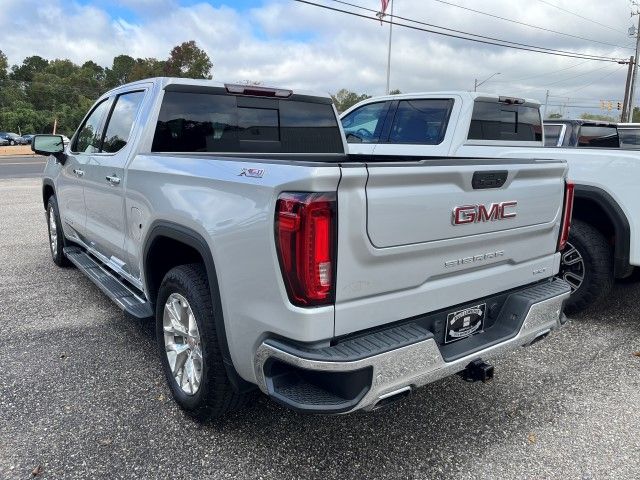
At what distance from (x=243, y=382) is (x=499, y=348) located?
1283mm

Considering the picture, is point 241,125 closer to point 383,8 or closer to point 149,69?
point 383,8

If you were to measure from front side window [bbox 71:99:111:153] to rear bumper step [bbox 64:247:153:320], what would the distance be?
39.8 inches

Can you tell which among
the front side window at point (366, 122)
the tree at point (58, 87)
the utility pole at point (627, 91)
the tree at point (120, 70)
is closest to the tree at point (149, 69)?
the tree at point (58, 87)

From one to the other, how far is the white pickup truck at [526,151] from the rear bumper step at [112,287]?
6.38 feet

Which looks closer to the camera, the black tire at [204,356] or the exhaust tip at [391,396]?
the exhaust tip at [391,396]

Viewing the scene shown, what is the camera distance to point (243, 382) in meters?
2.60

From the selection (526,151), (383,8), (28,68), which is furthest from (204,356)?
(28,68)

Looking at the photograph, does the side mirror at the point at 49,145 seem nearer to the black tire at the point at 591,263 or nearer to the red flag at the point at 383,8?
the black tire at the point at 591,263

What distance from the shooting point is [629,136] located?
8445 millimetres

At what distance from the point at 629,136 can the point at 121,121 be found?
7730 millimetres

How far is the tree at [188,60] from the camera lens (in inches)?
2957

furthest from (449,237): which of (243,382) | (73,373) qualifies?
(73,373)

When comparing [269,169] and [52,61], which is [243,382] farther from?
[52,61]

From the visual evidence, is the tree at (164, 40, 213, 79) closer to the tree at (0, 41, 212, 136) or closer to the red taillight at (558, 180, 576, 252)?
the tree at (0, 41, 212, 136)
